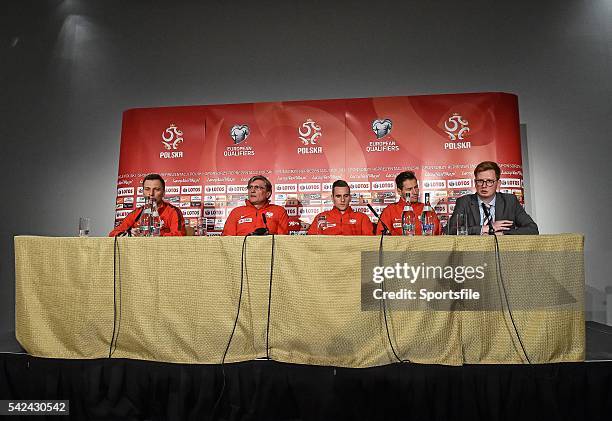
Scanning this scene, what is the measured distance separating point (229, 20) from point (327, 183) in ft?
6.42

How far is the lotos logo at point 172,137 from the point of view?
4.67m

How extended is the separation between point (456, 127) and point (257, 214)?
187 cm

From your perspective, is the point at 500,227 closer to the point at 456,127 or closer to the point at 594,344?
the point at 594,344

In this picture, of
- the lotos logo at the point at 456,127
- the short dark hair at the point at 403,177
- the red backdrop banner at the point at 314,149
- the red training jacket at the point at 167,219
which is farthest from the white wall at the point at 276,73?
the red training jacket at the point at 167,219

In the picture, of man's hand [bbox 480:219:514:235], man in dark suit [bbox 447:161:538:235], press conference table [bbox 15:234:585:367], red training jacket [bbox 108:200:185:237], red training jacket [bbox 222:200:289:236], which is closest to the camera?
press conference table [bbox 15:234:585:367]

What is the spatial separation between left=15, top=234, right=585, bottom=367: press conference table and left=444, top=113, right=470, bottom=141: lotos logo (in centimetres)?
225

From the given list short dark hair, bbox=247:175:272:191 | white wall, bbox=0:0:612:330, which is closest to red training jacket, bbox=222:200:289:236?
short dark hair, bbox=247:175:272:191

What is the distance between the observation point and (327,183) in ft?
14.8

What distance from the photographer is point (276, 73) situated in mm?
4914

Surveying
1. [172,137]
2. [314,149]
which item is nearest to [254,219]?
[314,149]

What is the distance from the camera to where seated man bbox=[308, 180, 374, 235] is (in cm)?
407

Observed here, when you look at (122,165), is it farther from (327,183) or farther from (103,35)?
(327,183)

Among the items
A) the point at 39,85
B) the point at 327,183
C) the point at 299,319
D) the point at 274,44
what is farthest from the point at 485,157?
the point at 39,85

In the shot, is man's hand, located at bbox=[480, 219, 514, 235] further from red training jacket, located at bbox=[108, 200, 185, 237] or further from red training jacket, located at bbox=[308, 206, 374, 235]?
red training jacket, located at bbox=[108, 200, 185, 237]
